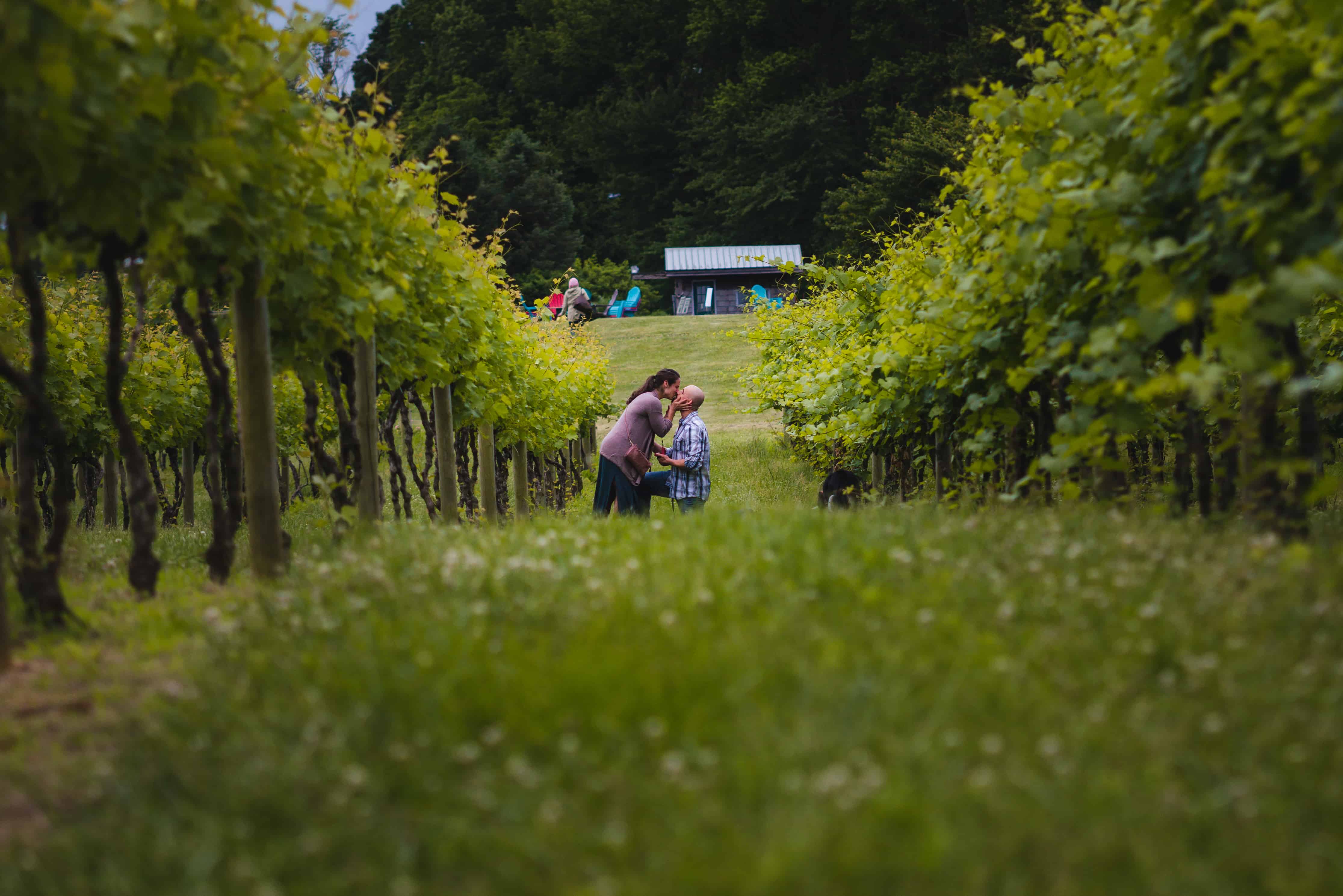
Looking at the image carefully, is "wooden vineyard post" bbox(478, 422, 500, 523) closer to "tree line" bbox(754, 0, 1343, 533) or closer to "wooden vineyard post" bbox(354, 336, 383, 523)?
"wooden vineyard post" bbox(354, 336, 383, 523)

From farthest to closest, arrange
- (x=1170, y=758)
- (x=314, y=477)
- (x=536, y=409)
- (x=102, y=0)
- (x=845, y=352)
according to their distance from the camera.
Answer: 1. (x=536, y=409)
2. (x=845, y=352)
3. (x=314, y=477)
4. (x=102, y=0)
5. (x=1170, y=758)

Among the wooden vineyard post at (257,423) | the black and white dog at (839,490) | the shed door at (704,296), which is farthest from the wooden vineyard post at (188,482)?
the shed door at (704,296)

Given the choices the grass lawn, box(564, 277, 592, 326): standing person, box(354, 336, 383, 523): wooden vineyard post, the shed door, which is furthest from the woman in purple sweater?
the shed door

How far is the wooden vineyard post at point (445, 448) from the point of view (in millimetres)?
8344

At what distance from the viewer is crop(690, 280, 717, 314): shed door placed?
54750 mm

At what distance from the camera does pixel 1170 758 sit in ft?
7.11

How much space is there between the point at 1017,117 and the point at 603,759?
4.42m

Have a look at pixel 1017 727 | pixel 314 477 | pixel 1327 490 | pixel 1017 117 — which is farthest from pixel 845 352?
pixel 1017 727

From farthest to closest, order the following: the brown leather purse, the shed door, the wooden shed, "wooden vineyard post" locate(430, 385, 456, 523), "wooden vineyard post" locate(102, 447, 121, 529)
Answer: the shed door → the wooden shed → "wooden vineyard post" locate(102, 447, 121, 529) → the brown leather purse → "wooden vineyard post" locate(430, 385, 456, 523)

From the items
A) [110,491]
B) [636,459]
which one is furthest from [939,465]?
[110,491]

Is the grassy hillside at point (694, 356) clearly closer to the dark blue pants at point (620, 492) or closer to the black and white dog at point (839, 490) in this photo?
the black and white dog at point (839, 490)

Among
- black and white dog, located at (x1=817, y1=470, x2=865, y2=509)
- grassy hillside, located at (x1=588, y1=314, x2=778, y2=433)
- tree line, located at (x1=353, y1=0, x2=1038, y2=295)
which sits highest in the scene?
tree line, located at (x1=353, y1=0, x2=1038, y2=295)

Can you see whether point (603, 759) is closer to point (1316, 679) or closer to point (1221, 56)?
point (1316, 679)

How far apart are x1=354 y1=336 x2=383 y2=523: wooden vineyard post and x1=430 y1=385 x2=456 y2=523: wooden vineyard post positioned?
70.6 inches
